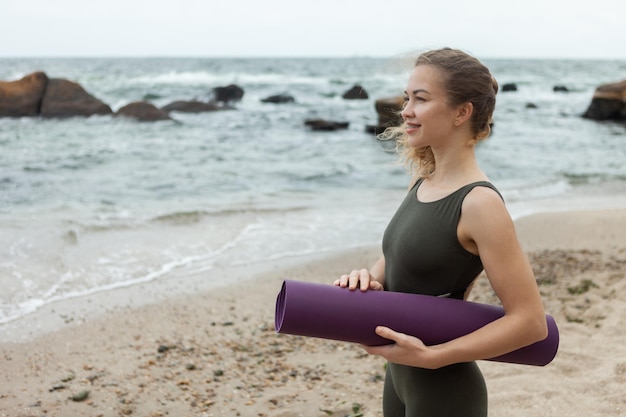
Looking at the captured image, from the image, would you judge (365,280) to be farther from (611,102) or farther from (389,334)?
(611,102)

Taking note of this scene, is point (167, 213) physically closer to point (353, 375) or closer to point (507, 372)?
point (353, 375)

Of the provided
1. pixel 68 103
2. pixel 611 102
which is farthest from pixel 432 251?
pixel 611 102

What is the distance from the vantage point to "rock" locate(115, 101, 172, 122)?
23656 millimetres

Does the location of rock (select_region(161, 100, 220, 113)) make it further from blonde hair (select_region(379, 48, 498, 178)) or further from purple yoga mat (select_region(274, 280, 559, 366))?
purple yoga mat (select_region(274, 280, 559, 366))

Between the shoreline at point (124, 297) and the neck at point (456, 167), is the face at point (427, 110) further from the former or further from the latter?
the shoreline at point (124, 297)

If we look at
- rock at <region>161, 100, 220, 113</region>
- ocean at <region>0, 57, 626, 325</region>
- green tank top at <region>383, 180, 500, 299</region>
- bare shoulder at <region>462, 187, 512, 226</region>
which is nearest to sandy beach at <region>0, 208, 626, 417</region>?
ocean at <region>0, 57, 626, 325</region>

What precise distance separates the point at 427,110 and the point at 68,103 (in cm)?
2414

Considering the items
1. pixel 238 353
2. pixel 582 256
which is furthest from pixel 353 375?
pixel 582 256

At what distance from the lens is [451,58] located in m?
1.97

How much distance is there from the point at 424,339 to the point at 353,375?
→ 2.81 metres

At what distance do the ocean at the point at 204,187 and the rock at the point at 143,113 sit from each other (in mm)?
579

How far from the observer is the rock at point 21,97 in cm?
2356

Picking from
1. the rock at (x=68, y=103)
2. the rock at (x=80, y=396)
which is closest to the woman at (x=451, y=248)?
the rock at (x=80, y=396)

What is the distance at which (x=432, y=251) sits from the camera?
6.23 feet
